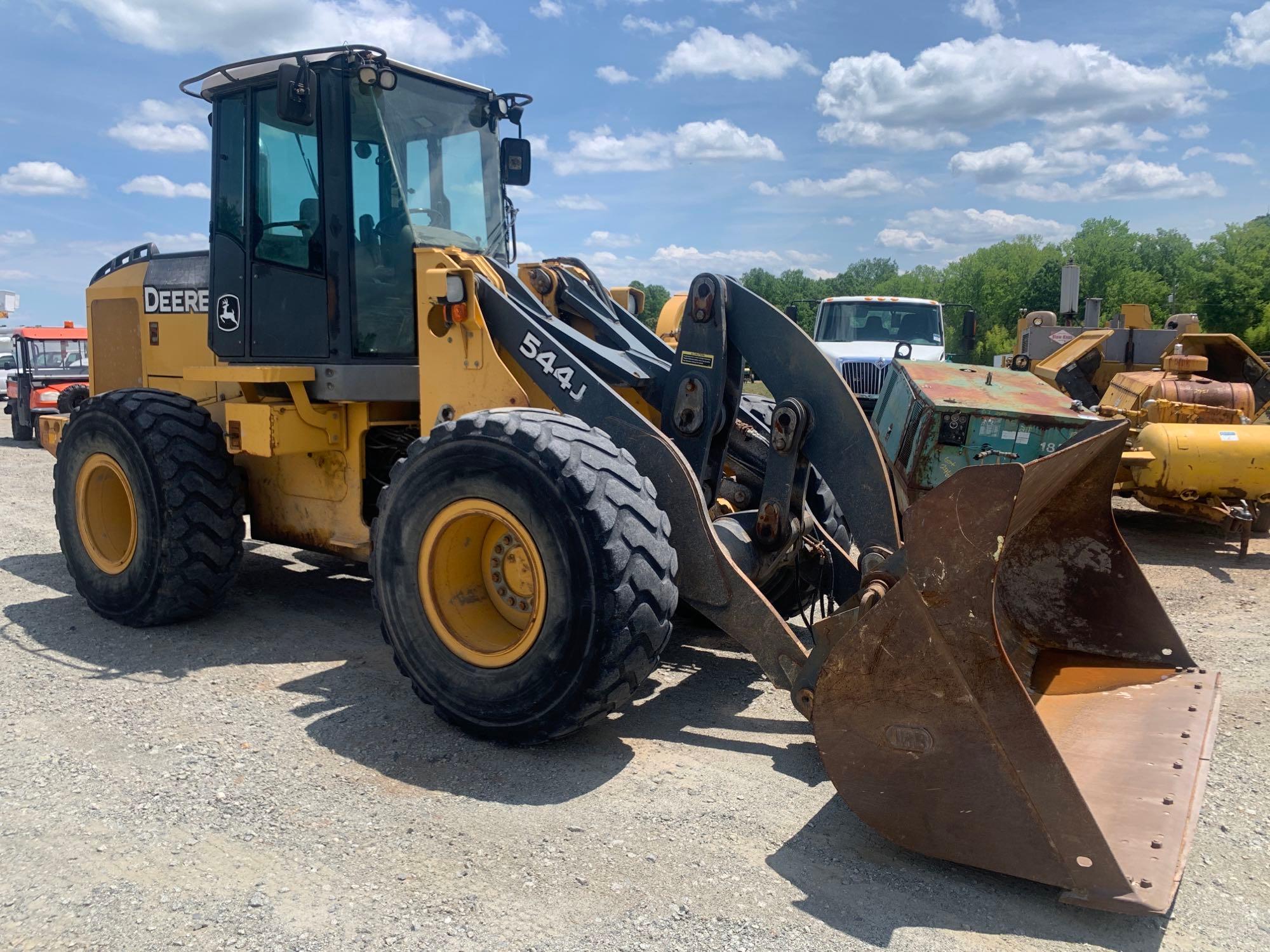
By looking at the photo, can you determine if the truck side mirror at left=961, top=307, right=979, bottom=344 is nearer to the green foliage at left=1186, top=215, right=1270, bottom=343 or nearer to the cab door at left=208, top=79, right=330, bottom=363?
the cab door at left=208, top=79, right=330, bottom=363

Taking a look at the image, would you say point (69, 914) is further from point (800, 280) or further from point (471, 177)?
point (800, 280)

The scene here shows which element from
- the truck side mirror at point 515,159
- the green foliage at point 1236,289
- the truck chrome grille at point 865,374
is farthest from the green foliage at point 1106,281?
the truck side mirror at point 515,159

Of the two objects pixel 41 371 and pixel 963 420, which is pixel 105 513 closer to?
pixel 963 420

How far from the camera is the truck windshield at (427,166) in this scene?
16.5 ft

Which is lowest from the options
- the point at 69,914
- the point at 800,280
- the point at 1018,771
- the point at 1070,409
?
the point at 69,914

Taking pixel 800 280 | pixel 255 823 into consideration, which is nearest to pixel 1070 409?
pixel 255 823

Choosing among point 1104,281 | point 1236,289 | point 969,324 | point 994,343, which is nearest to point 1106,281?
point 1104,281

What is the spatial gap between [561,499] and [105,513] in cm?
363

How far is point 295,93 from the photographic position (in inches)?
184

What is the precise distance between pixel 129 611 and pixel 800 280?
101900mm

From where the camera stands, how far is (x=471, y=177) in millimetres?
5668

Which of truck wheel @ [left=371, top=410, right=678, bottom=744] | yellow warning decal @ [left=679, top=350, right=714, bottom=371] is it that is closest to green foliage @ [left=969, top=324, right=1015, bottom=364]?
yellow warning decal @ [left=679, top=350, right=714, bottom=371]

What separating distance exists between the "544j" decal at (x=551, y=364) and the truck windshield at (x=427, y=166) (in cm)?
115

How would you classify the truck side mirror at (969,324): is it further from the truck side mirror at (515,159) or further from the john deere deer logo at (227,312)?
the john deere deer logo at (227,312)
